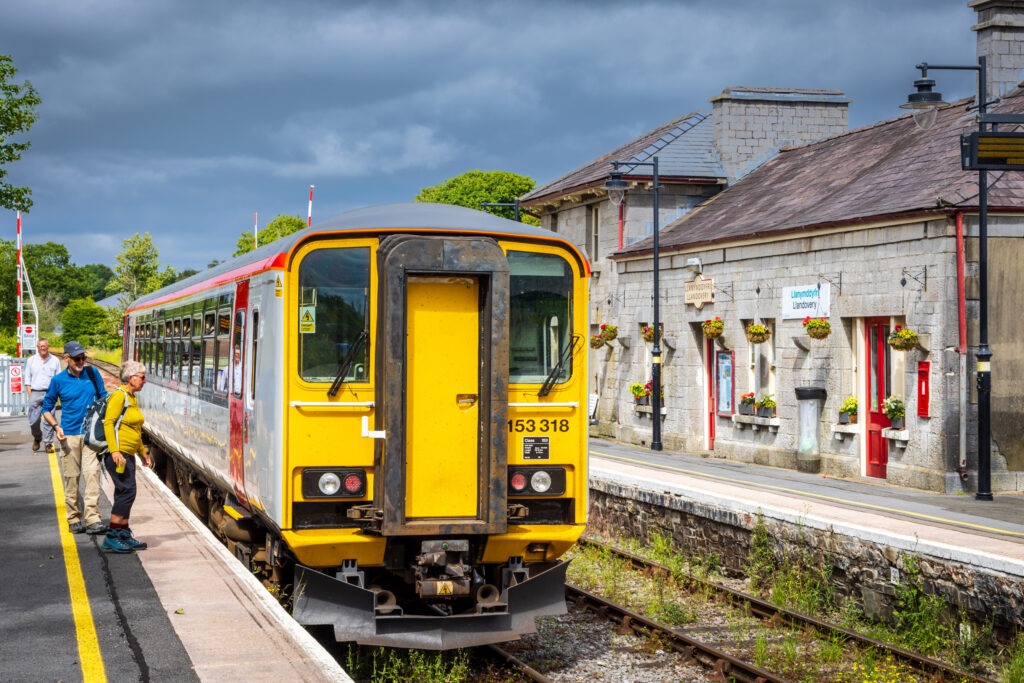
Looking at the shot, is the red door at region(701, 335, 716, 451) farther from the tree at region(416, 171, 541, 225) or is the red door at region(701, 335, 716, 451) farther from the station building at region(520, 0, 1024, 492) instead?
the tree at region(416, 171, 541, 225)

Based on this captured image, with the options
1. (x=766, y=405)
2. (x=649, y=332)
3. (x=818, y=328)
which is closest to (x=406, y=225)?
(x=818, y=328)

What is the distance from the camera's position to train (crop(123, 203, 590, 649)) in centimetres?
832

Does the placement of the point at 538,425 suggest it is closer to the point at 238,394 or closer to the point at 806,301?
the point at 238,394

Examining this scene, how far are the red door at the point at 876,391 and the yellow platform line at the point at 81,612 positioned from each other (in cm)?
1324

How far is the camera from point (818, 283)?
877 inches

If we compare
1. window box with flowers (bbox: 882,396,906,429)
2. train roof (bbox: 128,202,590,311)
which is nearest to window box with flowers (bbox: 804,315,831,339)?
window box with flowers (bbox: 882,396,906,429)

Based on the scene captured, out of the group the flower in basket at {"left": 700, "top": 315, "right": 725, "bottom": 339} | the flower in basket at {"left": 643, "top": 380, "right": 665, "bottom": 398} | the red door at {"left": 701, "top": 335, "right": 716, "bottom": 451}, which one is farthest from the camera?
the flower in basket at {"left": 643, "top": 380, "right": 665, "bottom": 398}

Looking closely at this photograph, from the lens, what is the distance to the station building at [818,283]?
19.1m

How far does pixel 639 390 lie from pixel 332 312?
21336mm

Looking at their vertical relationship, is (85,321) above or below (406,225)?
above

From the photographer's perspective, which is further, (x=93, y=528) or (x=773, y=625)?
(x=93, y=528)

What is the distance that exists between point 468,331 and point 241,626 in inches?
96.7

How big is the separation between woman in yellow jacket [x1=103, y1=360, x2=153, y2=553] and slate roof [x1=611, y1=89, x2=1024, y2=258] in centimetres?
1285

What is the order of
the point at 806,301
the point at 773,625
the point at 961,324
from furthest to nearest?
the point at 806,301 < the point at 961,324 < the point at 773,625
